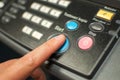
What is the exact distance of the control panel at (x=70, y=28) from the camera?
1.70 ft

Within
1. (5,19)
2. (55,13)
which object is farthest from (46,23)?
(5,19)

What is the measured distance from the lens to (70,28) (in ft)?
1.87

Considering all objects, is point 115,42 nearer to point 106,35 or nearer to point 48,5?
point 106,35

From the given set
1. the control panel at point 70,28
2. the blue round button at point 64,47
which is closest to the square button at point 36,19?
the control panel at point 70,28

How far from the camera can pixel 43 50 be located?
543mm

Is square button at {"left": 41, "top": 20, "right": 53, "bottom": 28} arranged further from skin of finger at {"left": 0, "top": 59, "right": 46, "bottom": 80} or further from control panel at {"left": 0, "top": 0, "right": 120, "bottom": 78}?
skin of finger at {"left": 0, "top": 59, "right": 46, "bottom": 80}

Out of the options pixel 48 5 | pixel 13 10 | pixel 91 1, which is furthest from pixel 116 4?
pixel 13 10

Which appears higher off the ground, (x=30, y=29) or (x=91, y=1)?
(x=91, y=1)

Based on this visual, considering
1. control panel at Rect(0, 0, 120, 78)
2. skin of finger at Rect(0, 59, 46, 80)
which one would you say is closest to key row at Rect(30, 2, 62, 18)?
control panel at Rect(0, 0, 120, 78)

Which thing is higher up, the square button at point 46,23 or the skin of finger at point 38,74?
the square button at point 46,23

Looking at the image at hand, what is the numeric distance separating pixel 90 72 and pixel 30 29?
0.65 feet

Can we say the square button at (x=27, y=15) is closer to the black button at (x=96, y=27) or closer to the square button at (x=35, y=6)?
the square button at (x=35, y=6)

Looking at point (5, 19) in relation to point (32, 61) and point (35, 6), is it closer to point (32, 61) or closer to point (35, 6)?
point (35, 6)

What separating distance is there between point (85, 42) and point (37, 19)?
150 mm
